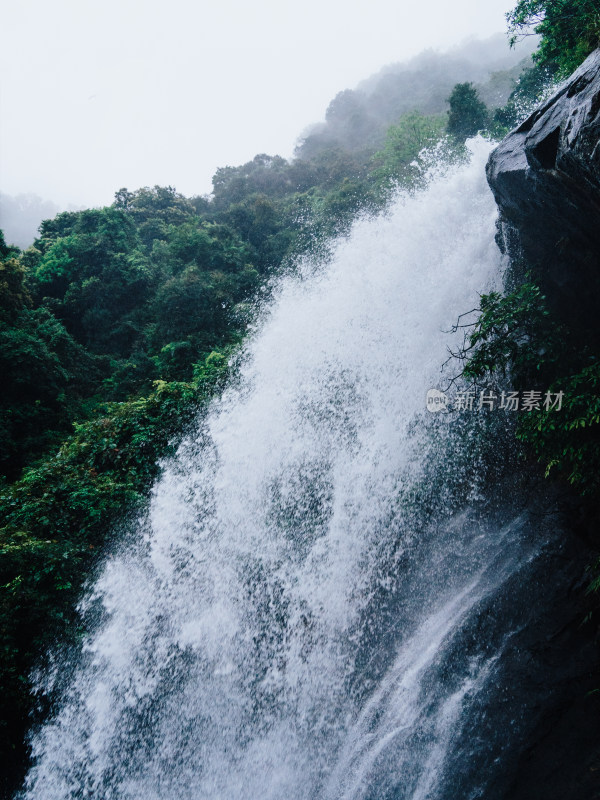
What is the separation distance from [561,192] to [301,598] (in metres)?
8.77

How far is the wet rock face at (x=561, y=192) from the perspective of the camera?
4.62m

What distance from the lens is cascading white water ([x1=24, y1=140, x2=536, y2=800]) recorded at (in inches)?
248

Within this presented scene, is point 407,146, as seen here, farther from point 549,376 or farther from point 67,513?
point 67,513

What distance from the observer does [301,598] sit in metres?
8.25

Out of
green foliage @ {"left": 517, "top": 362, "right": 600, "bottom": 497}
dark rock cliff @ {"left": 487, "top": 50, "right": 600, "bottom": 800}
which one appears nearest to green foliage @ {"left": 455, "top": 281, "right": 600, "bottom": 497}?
green foliage @ {"left": 517, "top": 362, "right": 600, "bottom": 497}

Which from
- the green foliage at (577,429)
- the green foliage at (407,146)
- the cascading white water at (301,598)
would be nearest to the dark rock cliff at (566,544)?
the cascading white water at (301,598)

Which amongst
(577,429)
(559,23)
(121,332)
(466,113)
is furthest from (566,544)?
(466,113)

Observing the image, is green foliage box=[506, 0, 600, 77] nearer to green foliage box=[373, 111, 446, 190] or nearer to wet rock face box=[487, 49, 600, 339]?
wet rock face box=[487, 49, 600, 339]

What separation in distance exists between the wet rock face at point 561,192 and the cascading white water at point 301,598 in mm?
3059

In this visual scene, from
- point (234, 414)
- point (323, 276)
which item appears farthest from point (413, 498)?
point (323, 276)

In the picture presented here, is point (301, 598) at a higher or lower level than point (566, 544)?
lower

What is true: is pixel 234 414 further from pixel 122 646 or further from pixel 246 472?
A: pixel 122 646

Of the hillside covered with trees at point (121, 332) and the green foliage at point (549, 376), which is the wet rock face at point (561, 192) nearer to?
the green foliage at point (549, 376)

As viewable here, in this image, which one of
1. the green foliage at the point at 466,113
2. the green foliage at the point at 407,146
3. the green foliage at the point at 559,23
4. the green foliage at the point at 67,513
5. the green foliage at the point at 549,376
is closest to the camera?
the green foliage at the point at 549,376
